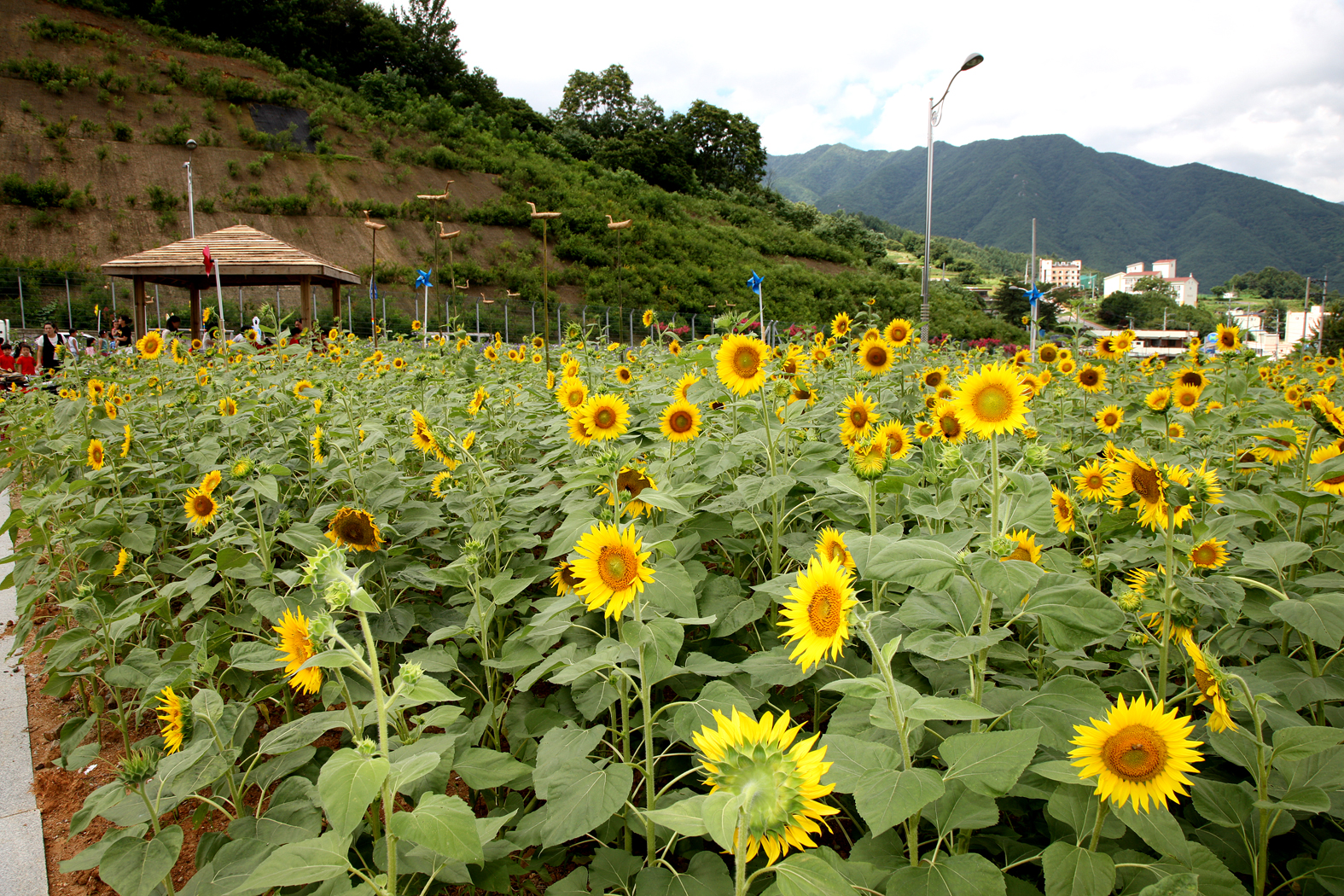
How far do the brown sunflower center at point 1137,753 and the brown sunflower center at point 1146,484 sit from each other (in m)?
0.62

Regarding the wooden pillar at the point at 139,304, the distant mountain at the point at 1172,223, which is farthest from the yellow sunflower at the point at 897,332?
the distant mountain at the point at 1172,223

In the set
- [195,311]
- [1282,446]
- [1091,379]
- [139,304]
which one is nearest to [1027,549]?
[1282,446]

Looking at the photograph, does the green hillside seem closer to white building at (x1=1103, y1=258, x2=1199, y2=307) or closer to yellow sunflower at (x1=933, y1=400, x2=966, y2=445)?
yellow sunflower at (x1=933, y1=400, x2=966, y2=445)

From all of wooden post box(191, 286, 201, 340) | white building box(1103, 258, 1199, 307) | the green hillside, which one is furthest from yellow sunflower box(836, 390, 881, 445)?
white building box(1103, 258, 1199, 307)

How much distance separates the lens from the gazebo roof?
10562 millimetres

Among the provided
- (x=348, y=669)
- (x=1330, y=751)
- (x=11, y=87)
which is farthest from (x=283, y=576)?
(x=11, y=87)

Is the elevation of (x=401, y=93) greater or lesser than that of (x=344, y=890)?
greater

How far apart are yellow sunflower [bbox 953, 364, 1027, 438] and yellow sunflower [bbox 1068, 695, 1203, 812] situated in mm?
644

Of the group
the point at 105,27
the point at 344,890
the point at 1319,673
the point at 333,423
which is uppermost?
→ the point at 105,27

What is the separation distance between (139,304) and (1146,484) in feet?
48.1

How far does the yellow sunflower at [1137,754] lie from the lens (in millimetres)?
1017

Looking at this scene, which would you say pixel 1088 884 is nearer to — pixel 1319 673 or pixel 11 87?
pixel 1319 673

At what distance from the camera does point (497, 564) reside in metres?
2.20

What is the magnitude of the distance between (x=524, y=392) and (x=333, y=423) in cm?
122
